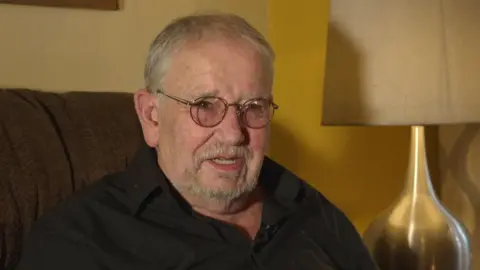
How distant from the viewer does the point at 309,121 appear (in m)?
2.00

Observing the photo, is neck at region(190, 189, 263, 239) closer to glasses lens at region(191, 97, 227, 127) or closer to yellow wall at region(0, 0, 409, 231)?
glasses lens at region(191, 97, 227, 127)

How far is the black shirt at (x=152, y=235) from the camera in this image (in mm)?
1178

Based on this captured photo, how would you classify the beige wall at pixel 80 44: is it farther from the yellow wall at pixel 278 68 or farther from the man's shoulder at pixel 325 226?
the man's shoulder at pixel 325 226

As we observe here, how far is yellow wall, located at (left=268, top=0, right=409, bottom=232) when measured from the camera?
6.51 ft

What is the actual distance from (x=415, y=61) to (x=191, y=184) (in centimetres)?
60

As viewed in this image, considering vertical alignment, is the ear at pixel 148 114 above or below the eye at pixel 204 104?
below

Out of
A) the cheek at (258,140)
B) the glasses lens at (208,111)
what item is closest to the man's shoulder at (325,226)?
the cheek at (258,140)

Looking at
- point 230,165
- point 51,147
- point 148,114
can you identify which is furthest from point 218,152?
point 51,147

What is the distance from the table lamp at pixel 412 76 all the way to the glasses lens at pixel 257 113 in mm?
301

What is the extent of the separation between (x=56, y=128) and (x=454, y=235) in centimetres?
96

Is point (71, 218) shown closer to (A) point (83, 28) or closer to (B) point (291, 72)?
(A) point (83, 28)

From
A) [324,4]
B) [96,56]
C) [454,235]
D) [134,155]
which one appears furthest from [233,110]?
[324,4]

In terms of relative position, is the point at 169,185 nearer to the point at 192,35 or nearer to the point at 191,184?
the point at 191,184

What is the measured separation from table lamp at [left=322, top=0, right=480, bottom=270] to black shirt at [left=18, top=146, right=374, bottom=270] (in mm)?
288
